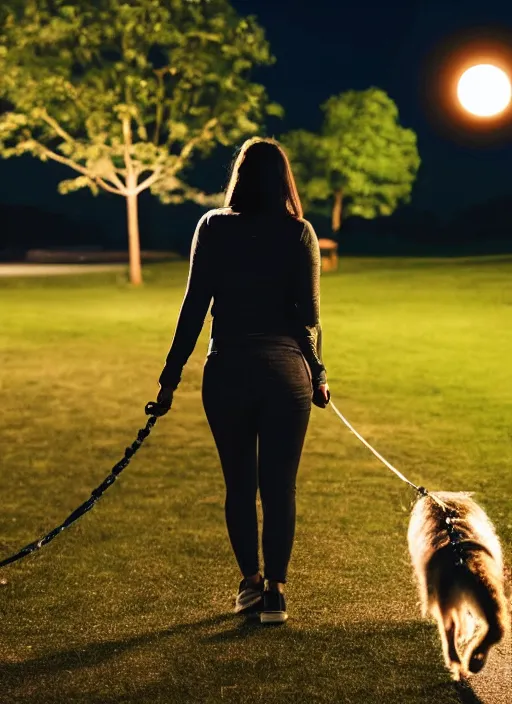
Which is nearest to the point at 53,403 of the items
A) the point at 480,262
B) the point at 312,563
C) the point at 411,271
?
the point at 312,563

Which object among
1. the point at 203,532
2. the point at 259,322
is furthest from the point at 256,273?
the point at 203,532

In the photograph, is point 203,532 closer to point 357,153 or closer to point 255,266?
point 255,266

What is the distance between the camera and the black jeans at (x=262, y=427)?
4.40 metres

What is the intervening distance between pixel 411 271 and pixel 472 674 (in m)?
34.8

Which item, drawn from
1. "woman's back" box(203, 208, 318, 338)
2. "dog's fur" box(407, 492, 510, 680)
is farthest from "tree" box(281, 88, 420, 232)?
"dog's fur" box(407, 492, 510, 680)

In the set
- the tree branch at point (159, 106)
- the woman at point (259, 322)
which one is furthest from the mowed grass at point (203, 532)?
the tree branch at point (159, 106)

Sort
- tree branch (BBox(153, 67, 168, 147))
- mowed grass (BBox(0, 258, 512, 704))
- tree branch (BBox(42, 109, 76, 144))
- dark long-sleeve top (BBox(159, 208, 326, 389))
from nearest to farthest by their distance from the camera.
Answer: mowed grass (BBox(0, 258, 512, 704)) → dark long-sleeve top (BBox(159, 208, 326, 389)) → tree branch (BBox(42, 109, 76, 144)) → tree branch (BBox(153, 67, 168, 147))

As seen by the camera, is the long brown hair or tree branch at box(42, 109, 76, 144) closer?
the long brown hair

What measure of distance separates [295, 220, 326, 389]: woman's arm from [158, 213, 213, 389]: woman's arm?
380 mm

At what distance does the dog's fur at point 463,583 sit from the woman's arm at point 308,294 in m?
0.87

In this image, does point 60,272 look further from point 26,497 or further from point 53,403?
point 26,497

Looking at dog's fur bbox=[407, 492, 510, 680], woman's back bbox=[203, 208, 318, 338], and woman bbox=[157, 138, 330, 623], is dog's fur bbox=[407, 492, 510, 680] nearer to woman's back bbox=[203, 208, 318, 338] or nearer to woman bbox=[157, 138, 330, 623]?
woman bbox=[157, 138, 330, 623]

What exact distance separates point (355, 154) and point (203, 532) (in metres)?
64.6

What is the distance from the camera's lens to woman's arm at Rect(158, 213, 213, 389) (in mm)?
4387
